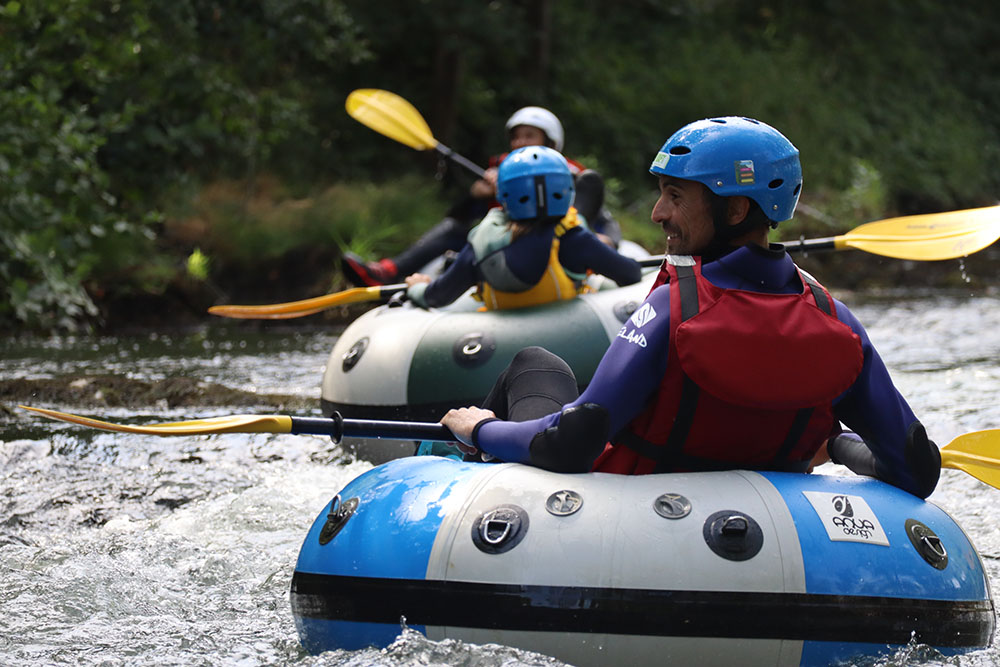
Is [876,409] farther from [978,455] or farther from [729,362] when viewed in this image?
[978,455]

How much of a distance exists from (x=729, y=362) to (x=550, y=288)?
9.18ft

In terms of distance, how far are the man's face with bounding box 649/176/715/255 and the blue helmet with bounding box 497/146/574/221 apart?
235 cm

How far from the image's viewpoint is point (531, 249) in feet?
17.0

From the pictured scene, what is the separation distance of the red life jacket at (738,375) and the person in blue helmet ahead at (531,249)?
2.41 metres

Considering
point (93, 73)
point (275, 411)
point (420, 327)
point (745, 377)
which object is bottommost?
point (275, 411)

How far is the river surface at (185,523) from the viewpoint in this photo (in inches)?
119

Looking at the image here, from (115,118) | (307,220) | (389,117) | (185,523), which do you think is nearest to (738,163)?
(185,523)

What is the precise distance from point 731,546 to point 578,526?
1.00ft

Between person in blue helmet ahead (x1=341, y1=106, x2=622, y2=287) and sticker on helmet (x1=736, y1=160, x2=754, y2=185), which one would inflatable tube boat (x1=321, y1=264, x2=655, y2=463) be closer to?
person in blue helmet ahead (x1=341, y1=106, x2=622, y2=287)

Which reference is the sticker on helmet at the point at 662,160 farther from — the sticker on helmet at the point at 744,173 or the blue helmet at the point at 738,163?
the sticker on helmet at the point at 744,173

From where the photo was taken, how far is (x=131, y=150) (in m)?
9.50

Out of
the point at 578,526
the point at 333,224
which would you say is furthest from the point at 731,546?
the point at 333,224

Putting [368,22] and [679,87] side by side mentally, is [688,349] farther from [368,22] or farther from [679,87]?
[679,87]

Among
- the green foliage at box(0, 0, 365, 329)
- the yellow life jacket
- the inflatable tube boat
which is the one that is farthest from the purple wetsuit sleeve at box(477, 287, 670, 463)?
the green foliage at box(0, 0, 365, 329)
